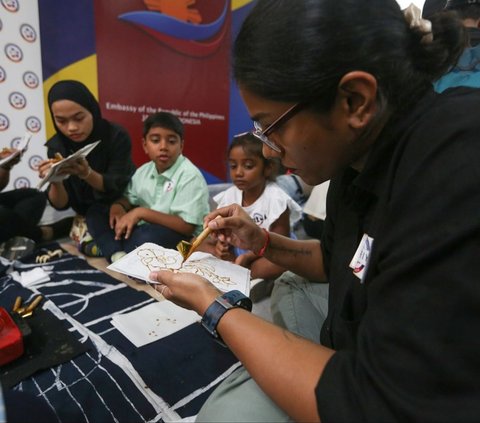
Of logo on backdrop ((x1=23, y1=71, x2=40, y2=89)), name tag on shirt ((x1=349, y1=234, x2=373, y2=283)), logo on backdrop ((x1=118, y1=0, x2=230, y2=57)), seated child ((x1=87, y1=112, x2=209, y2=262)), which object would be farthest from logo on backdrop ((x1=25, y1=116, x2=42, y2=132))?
name tag on shirt ((x1=349, y1=234, x2=373, y2=283))

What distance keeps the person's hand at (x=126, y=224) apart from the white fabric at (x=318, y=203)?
44.8 inches

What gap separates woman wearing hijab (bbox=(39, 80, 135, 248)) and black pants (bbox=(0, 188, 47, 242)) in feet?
0.34

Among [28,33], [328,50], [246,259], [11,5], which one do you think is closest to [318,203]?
[246,259]

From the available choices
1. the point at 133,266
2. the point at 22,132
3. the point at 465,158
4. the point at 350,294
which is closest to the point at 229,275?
the point at 133,266

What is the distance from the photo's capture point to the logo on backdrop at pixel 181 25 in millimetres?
2834

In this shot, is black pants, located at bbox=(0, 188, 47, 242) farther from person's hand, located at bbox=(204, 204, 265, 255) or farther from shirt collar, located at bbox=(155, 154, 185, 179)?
person's hand, located at bbox=(204, 204, 265, 255)

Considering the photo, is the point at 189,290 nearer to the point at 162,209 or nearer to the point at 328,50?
the point at 328,50

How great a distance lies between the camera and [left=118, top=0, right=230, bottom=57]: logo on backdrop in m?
2.83

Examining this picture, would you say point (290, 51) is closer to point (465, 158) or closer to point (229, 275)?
point (465, 158)

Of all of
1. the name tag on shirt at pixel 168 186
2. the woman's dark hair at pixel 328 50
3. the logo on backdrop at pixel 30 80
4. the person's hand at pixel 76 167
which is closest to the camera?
the woman's dark hair at pixel 328 50

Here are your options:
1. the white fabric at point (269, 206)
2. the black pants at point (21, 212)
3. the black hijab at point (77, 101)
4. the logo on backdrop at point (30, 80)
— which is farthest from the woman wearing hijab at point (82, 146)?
the white fabric at point (269, 206)

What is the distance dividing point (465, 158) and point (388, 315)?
0.76 ft

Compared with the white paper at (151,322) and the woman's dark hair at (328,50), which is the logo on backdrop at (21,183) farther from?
the woman's dark hair at (328,50)

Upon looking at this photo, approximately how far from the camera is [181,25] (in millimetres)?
3047
